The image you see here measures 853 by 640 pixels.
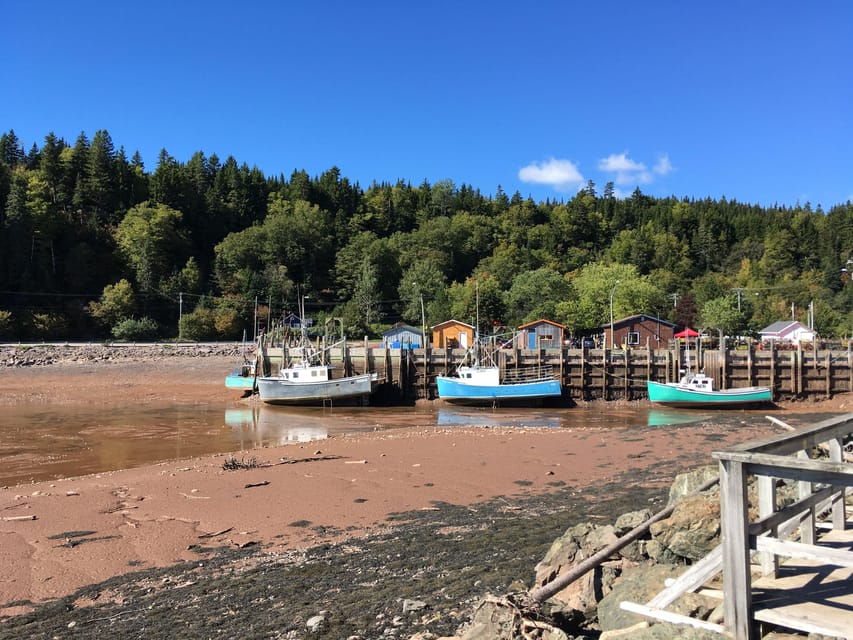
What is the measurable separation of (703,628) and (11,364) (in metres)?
62.7

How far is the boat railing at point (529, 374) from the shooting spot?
124 feet

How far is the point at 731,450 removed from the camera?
12.9 feet

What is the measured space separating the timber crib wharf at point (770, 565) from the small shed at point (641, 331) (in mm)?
54353

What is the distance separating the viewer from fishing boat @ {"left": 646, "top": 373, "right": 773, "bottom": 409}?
33.1m

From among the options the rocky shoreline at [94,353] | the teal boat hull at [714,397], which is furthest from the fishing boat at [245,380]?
the teal boat hull at [714,397]

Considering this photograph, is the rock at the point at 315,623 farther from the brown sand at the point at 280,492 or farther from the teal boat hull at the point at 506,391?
the teal boat hull at the point at 506,391

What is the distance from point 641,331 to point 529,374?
24139 millimetres

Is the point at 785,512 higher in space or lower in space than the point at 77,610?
higher

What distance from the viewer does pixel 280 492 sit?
13.1 meters

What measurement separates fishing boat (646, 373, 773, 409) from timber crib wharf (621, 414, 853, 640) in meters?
31.0

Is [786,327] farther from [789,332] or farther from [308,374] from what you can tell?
[308,374]

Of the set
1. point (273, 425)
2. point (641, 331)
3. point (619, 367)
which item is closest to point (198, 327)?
point (273, 425)

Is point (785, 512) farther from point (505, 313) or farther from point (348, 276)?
point (348, 276)

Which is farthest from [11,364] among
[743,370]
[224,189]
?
[224,189]
